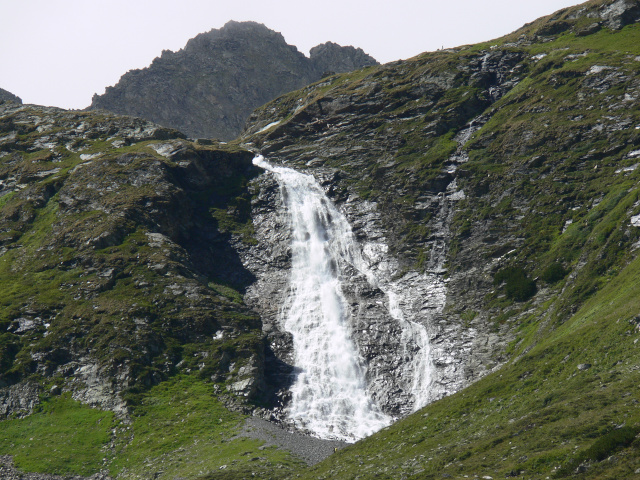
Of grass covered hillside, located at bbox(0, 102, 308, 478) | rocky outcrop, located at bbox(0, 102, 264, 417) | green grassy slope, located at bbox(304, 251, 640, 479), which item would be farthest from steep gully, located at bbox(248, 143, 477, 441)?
green grassy slope, located at bbox(304, 251, 640, 479)

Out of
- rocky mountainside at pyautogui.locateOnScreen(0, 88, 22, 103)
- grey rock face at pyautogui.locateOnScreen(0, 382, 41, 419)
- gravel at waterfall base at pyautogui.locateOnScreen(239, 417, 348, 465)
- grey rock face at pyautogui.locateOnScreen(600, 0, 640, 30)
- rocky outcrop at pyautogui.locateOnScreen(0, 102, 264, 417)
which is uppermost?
rocky mountainside at pyautogui.locateOnScreen(0, 88, 22, 103)

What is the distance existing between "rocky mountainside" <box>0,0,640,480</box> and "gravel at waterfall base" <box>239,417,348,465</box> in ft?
1.94

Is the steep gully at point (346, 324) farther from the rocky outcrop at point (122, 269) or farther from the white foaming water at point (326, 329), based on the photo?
the rocky outcrop at point (122, 269)

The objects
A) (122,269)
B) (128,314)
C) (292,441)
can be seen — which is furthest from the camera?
(122,269)

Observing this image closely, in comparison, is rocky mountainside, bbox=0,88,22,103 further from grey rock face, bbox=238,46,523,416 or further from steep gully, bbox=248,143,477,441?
steep gully, bbox=248,143,477,441

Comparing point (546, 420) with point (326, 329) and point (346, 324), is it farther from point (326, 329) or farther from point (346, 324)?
point (326, 329)

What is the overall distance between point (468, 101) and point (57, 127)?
8342cm

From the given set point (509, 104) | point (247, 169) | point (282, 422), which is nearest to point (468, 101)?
point (509, 104)

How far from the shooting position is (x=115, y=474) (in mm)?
42188

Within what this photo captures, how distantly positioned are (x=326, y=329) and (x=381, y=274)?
10506mm

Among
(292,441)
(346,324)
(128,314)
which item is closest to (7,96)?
(128,314)

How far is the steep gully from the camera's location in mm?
Answer: 51438

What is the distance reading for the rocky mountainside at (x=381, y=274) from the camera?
99.5 ft

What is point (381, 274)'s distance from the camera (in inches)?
2650
